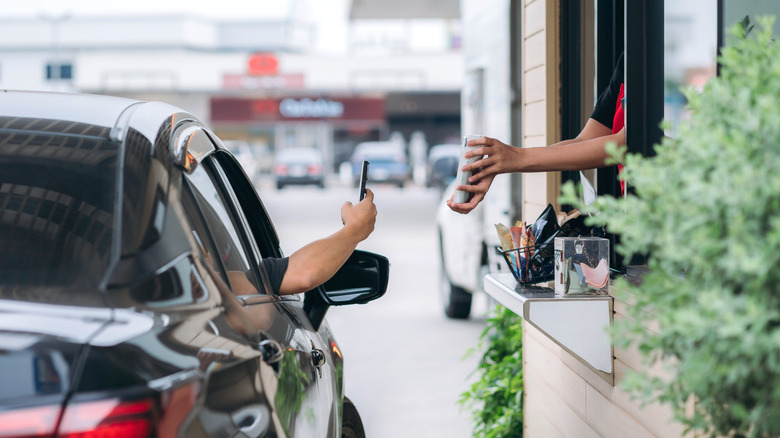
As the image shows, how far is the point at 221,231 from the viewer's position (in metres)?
2.59

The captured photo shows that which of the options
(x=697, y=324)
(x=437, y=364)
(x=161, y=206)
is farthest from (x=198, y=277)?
(x=437, y=364)

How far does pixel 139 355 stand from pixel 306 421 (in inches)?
34.0

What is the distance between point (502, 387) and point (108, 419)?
3.83 metres

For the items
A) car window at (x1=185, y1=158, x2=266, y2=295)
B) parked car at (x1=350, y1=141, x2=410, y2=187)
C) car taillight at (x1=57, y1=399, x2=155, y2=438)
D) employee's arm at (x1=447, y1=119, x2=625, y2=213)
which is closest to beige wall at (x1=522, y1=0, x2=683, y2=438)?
employee's arm at (x1=447, y1=119, x2=625, y2=213)

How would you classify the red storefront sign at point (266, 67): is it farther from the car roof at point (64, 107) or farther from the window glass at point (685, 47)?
the car roof at point (64, 107)

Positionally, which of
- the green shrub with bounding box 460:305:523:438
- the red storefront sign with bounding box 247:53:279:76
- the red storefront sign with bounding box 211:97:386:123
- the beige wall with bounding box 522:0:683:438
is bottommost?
the green shrub with bounding box 460:305:523:438

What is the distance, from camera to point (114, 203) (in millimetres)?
1927

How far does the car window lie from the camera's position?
2385 mm

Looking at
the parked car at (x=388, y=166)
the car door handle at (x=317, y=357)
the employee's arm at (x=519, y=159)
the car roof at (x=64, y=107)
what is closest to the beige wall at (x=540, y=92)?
the employee's arm at (x=519, y=159)

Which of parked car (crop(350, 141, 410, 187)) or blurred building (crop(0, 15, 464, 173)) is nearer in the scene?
parked car (crop(350, 141, 410, 187))

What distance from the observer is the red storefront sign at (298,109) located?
48812 mm

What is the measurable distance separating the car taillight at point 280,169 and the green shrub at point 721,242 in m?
36.4

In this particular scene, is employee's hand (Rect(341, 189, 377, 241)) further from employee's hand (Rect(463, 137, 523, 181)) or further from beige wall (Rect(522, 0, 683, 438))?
beige wall (Rect(522, 0, 683, 438))

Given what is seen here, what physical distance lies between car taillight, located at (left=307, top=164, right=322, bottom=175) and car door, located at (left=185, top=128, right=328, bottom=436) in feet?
114
